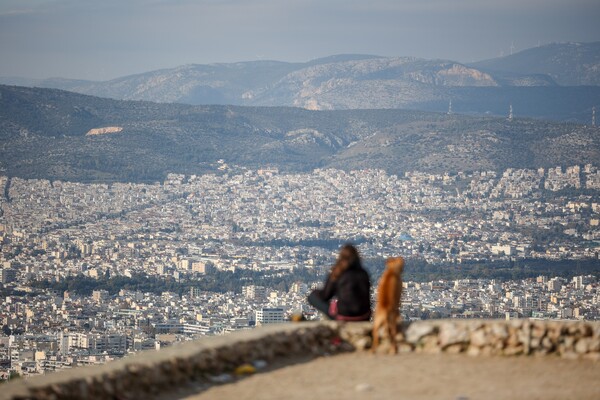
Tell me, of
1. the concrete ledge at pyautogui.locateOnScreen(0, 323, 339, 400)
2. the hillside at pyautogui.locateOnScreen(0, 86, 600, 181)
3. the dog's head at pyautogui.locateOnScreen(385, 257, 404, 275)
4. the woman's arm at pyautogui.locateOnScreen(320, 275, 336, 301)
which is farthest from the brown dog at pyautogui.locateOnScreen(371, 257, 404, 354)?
the hillside at pyautogui.locateOnScreen(0, 86, 600, 181)

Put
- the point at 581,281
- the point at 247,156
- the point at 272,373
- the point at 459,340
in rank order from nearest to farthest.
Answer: the point at 272,373 → the point at 459,340 → the point at 581,281 → the point at 247,156

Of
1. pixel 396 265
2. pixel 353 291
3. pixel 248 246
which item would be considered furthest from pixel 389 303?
pixel 248 246

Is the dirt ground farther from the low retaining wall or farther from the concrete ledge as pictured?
the concrete ledge

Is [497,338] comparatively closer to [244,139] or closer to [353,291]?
[353,291]

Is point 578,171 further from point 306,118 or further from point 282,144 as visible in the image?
point 306,118

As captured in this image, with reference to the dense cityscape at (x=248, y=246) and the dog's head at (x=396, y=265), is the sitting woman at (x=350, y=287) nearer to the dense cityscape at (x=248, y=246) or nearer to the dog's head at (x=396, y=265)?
the dog's head at (x=396, y=265)

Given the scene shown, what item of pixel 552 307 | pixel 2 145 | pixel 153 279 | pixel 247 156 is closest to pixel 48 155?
pixel 2 145
